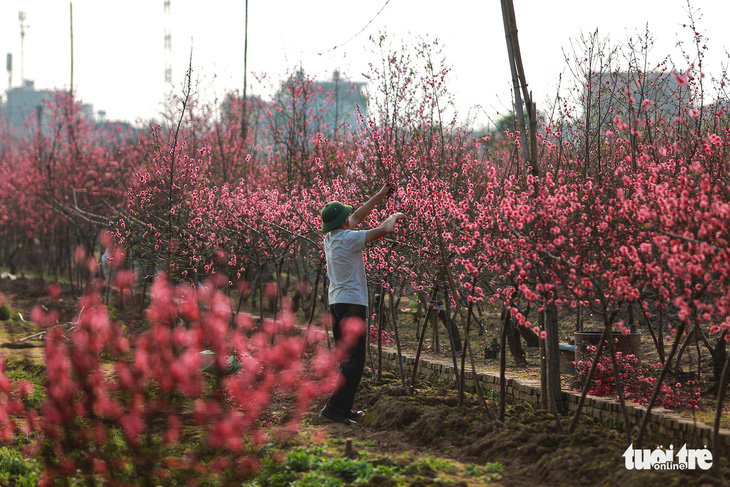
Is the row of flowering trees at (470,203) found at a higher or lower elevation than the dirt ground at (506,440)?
higher

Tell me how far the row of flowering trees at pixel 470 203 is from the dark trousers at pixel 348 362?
954mm

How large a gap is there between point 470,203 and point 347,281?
233 cm

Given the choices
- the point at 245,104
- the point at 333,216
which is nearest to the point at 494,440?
the point at 333,216

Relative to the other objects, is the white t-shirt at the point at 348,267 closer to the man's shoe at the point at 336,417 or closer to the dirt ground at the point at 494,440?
the man's shoe at the point at 336,417

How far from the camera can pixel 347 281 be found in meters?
6.58

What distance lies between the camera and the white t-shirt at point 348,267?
6.52 m

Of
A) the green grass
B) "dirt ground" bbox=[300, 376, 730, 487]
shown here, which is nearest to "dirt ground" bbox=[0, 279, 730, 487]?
"dirt ground" bbox=[300, 376, 730, 487]

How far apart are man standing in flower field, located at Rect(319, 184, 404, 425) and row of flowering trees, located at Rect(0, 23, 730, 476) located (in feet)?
2.42

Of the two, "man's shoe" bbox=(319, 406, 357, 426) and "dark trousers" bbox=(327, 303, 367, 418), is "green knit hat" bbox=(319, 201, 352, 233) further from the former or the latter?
"man's shoe" bbox=(319, 406, 357, 426)

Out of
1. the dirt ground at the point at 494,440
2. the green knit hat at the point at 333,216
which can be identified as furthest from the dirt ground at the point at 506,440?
the green knit hat at the point at 333,216

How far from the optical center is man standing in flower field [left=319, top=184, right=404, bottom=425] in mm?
6469

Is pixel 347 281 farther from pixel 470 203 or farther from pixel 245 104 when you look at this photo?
pixel 245 104

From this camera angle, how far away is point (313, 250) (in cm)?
1254

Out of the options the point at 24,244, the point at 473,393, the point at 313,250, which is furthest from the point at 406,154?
the point at 24,244
